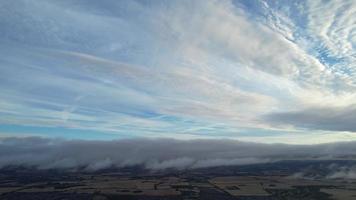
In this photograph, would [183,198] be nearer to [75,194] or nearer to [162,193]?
[162,193]

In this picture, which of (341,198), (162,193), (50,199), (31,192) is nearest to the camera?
(341,198)

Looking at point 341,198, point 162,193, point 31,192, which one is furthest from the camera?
point 31,192

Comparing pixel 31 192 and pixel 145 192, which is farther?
pixel 31 192

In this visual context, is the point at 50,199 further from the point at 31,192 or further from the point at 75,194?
the point at 31,192

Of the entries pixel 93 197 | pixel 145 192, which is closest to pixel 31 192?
pixel 93 197

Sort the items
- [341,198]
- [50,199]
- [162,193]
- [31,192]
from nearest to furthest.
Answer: [341,198], [50,199], [162,193], [31,192]

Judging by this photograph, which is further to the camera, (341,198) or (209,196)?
(209,196)

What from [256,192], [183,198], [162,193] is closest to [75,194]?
[162,193]

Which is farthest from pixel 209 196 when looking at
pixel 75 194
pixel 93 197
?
pixel 75 194
